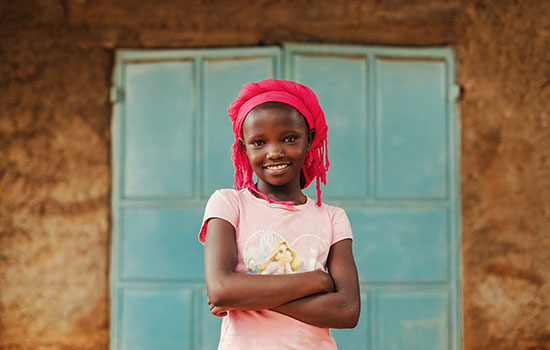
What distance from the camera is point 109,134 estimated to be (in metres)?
3.29

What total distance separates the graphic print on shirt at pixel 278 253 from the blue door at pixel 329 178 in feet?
5.40

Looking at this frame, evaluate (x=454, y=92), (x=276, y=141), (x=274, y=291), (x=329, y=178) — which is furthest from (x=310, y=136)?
(x=454, y=92)

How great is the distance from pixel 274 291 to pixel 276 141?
0.43 m

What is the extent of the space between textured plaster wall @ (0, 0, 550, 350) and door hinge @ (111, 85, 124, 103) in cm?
6

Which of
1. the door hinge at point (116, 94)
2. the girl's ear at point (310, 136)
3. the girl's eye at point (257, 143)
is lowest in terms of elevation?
the girl's eye at point (257, 143)

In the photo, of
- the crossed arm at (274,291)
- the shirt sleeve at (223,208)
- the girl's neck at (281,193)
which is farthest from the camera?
the girl's neck at (281,193)

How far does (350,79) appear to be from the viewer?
128 inches

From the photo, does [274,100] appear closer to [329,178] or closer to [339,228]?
[339,228]

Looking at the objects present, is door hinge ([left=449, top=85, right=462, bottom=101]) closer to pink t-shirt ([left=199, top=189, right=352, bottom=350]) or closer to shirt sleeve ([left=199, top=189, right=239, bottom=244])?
pink t-shirt ([left=199, top=189, right=352, bottom=350])

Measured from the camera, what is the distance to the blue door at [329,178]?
10.4 ft

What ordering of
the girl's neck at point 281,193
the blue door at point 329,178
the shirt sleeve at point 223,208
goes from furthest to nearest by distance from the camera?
1. the blue door at point 329,178
2. the girl's neck at point 281,193
3. the shirt sleeve at point 223,208

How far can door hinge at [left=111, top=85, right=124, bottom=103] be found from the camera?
3264mm

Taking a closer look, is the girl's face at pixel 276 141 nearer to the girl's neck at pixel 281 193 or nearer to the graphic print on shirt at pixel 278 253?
the girl's neck at pixel 281 193

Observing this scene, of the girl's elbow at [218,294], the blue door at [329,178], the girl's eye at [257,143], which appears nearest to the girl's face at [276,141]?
the girl's eye at [257,143]
